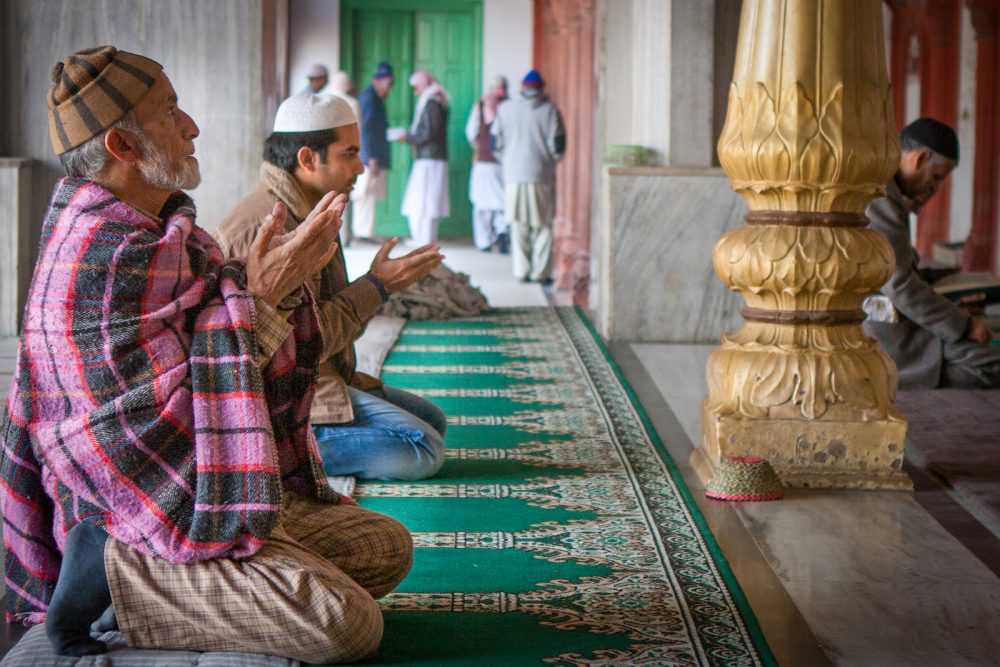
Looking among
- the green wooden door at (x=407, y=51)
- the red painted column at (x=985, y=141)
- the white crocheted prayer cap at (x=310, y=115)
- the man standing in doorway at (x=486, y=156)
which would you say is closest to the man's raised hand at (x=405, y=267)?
the white crocheted prayer cap at (x=310, y=115)

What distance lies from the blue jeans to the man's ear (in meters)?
1.68

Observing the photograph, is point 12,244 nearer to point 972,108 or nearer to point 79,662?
point 79,662

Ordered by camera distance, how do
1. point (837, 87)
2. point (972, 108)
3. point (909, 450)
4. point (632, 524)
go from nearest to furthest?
1. point (632, 524)
2. point (837, 87)
3. point (909, 450)
4. point (972, 108)

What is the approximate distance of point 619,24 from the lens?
29.7ft

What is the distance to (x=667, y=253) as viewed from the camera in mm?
7297

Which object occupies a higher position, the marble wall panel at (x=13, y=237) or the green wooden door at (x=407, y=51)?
the green wooden door at (x=407, y=51)

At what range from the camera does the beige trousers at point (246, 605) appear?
97.6 inches

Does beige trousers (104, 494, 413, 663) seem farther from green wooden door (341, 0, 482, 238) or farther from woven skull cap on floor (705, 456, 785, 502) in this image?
green wooden door (341, 0, 482, 238)

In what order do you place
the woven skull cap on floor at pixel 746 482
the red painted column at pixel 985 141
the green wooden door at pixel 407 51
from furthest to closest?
the green wooden door at pixel 407 51 → the red painted column at pixel 985 141 → the woven skull cap on floor at pixel 746 482

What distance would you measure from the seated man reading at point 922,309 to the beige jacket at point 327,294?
2.37m

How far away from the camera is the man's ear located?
2477mm

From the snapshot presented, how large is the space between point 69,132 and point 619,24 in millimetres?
6981

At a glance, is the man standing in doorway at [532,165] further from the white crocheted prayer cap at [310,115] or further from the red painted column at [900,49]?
the white crocheted prayer cap at [310,115]

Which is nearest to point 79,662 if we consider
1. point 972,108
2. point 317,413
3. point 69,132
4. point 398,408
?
point 69,132
